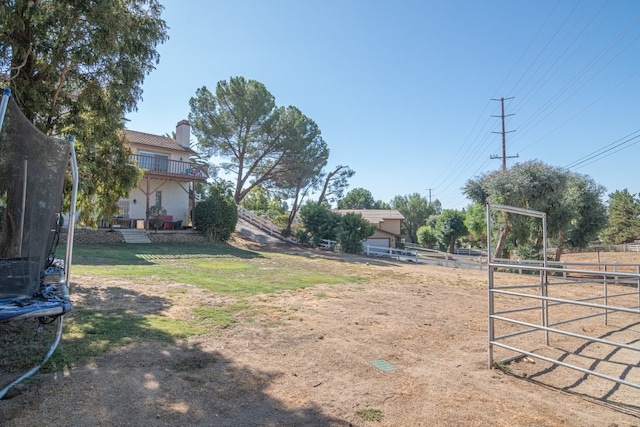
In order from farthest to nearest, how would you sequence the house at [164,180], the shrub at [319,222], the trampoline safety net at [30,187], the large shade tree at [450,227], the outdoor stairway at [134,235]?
1. the large shade tree at [450,227]
2. the shrub at [319,222]
3. the house at [164,180]
4. the outdoor stairway at [134,235]
5. the trampoline safety net at [30,187]

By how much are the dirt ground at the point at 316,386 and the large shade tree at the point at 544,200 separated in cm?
1221

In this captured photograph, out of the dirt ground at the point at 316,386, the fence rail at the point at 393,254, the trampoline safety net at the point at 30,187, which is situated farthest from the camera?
the fence rail at the point at 393,254

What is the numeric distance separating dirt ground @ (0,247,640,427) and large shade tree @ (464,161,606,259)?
1221cm

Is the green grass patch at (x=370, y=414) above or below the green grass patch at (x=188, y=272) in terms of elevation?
below

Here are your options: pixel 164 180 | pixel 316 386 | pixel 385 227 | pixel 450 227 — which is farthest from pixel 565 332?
pixel 450 227

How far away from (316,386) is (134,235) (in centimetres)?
1819

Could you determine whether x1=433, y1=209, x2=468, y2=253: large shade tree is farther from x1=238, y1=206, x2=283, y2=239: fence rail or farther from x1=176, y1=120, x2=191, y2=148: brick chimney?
x1=176, y1=120, x2=191, y2=148: brick chimney

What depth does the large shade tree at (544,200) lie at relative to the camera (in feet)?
51.9

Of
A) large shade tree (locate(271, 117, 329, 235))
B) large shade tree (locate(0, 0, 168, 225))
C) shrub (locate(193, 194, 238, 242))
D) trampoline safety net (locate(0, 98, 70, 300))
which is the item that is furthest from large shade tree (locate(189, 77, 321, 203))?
trampoline safety net (locate(0, 98, 70, 300))

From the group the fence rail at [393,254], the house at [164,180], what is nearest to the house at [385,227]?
the fence rail at [393,254]

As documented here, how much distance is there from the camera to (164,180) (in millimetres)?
22156

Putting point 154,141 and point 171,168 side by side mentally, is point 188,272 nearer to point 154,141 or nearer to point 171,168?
point 171,168

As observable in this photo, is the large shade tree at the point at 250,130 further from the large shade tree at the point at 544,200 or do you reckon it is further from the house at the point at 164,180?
the large shade tree at the point at 544,200

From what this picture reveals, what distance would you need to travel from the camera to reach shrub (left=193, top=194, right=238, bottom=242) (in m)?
20.8
